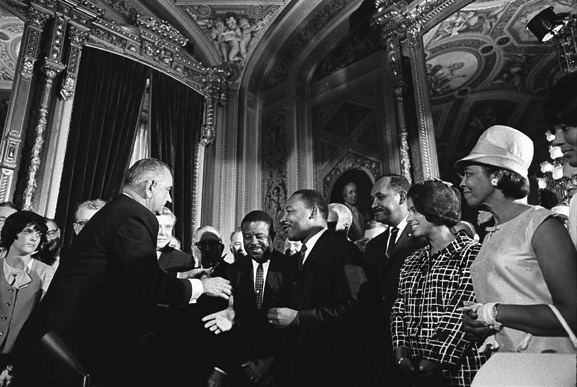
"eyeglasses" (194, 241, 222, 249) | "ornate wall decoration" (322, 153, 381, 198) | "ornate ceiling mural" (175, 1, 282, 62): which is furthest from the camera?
"ornate ceiling mural" (175, 1, 282, 62)

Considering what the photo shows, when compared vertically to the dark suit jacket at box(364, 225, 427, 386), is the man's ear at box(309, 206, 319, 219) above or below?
above

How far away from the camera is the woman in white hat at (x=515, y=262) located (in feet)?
4.46

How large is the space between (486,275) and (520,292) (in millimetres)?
134

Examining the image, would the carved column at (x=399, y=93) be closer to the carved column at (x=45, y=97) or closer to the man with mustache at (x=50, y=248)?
the man with mustache at (x=50, y=248)

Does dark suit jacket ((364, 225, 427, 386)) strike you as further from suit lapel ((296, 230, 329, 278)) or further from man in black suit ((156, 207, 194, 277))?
man in black suit ((156, 207, 194, 277))

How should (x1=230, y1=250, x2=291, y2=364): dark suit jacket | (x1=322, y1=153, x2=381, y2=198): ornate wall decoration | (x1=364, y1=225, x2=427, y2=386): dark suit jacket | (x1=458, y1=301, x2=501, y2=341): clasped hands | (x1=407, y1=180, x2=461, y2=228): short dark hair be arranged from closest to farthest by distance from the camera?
(x1=458, y1=301, x2=501, y2=341): clasped hands → (x1=407, y1=180, x2=461, y2=228): short dark hair → (x1=364, y1=225, x2=427, y2=386): dark suit jacket → (x1=230, y1=250, x2=291, y2=364): dark suit jacket → (x1=322, y1=153, x2=381, y2=198): ornate wall decoration

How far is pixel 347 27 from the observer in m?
7.71

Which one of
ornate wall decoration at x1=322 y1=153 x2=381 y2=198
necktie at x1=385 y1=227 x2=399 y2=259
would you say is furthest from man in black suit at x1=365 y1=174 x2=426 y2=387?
ornate wall decoration at x1=322 y1=153 x2=381 y2=198

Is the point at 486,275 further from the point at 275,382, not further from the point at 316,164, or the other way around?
the point at 316,164

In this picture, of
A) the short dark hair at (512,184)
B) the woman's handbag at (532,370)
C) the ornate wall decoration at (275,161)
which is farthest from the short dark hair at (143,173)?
the ornate wall decoration at (275,161)

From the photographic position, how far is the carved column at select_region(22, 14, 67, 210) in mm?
5699

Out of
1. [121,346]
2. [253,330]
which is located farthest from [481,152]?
[121,346]

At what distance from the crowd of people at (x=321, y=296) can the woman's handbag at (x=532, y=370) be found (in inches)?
2.9

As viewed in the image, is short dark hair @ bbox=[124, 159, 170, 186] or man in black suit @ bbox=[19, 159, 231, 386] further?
short dark hair @ bbox=[124, 159, 170, 186]
